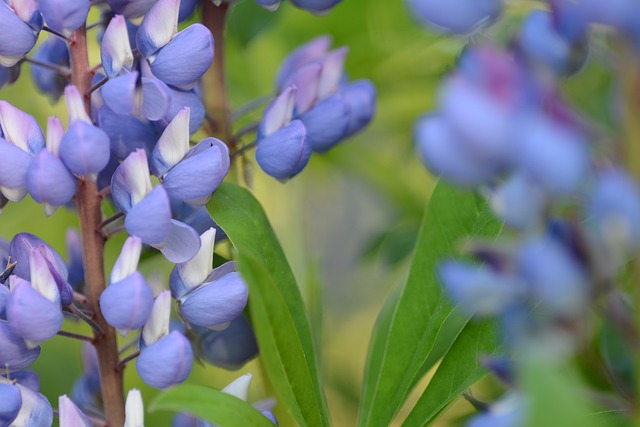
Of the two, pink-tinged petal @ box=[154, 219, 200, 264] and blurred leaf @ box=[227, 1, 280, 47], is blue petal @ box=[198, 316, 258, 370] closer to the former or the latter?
pink-tinged petal @ box=[154, 219, 200, 264]

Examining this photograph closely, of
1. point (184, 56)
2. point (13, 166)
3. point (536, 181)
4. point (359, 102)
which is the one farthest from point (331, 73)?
point (536, 181)

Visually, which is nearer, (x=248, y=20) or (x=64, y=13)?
(x=64, y=13)

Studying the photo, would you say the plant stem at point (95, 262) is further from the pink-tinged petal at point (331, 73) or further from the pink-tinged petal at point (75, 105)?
the pink-tinged petal at point (331, 73)

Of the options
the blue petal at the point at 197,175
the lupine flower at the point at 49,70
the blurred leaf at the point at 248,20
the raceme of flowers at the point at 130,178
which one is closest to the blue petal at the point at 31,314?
the raceme of flowers at the point at 130,178

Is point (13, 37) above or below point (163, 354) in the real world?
above

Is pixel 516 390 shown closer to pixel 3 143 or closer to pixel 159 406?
pixel 159 406

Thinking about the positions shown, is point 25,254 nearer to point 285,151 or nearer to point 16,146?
point 16,146
